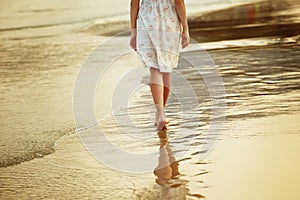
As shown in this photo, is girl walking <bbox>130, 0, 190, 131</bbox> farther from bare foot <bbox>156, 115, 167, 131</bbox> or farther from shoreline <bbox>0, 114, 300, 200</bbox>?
shoreline <bbox>0, 114, 300, 200</bbox>

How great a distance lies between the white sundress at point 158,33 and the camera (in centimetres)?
657

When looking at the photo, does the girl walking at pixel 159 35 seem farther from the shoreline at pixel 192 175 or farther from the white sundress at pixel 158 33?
the shoreline at pixel 192 175

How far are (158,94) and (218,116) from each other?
0.53 meters

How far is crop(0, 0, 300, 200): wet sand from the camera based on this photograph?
4965 mm

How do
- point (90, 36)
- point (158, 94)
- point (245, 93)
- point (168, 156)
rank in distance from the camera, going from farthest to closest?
1. point (90, 36)
2. point (245, 93)
3. point (158, 94)
4. point (168, 156)

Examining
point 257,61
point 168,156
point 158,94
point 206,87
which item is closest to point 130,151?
point 168,156

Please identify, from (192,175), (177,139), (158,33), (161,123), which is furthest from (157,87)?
(192,175)

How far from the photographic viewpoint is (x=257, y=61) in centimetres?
938

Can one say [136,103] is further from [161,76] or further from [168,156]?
[168,156]

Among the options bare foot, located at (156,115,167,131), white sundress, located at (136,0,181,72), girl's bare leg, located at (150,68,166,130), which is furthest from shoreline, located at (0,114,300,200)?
white sundress, located at (136,0,181,72)

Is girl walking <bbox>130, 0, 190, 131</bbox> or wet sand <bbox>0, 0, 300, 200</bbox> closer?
wet sand <bbox>0, 0, 300, 200</bbox>

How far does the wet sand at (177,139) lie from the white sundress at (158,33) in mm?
530

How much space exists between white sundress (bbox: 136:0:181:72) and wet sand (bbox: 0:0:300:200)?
53cm

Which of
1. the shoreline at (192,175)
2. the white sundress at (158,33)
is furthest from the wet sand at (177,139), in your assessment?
the white sundress at (158,33)
